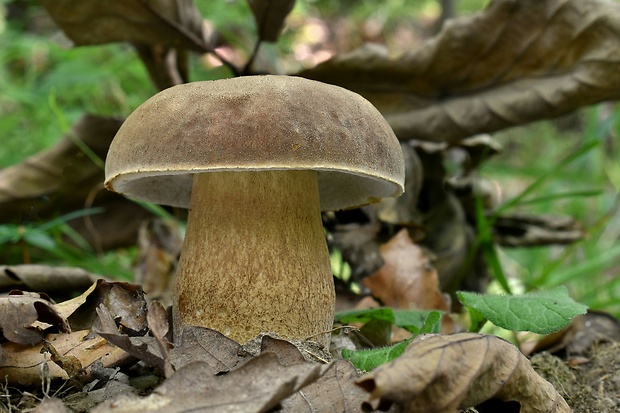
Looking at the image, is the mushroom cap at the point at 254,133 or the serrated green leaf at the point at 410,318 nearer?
the mushroom cap at the point at 254,133

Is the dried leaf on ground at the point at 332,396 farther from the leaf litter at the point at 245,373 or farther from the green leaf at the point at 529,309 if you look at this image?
the green leaf at the point at 529,309

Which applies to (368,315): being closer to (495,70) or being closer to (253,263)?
(253,263)

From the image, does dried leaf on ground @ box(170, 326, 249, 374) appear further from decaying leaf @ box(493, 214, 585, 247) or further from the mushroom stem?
decaying leaf @ box(493, 214, 585, 247)

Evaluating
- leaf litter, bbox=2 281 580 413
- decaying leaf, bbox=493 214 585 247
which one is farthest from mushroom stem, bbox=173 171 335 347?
decaying leaf, bbox=493 214 585 247

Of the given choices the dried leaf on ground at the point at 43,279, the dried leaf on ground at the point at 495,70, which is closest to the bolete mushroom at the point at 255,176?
the dried leaf on ground at the point at 43,279

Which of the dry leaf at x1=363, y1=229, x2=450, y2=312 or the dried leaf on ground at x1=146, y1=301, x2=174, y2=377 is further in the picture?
the dry leaf at x1=363, y1=229, x2=450, y2=312

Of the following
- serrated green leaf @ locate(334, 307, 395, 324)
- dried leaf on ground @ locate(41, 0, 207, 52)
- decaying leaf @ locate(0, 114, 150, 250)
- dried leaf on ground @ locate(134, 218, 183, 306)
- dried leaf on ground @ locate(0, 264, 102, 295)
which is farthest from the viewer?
dried leaf on ground @ locate(134, 218, 183, 306)

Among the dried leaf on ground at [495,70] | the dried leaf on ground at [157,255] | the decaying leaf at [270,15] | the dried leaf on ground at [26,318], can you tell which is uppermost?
the decaying leaf at [270,15]

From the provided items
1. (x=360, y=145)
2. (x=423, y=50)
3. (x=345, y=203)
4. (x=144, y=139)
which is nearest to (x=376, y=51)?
(x=423, y=50)
